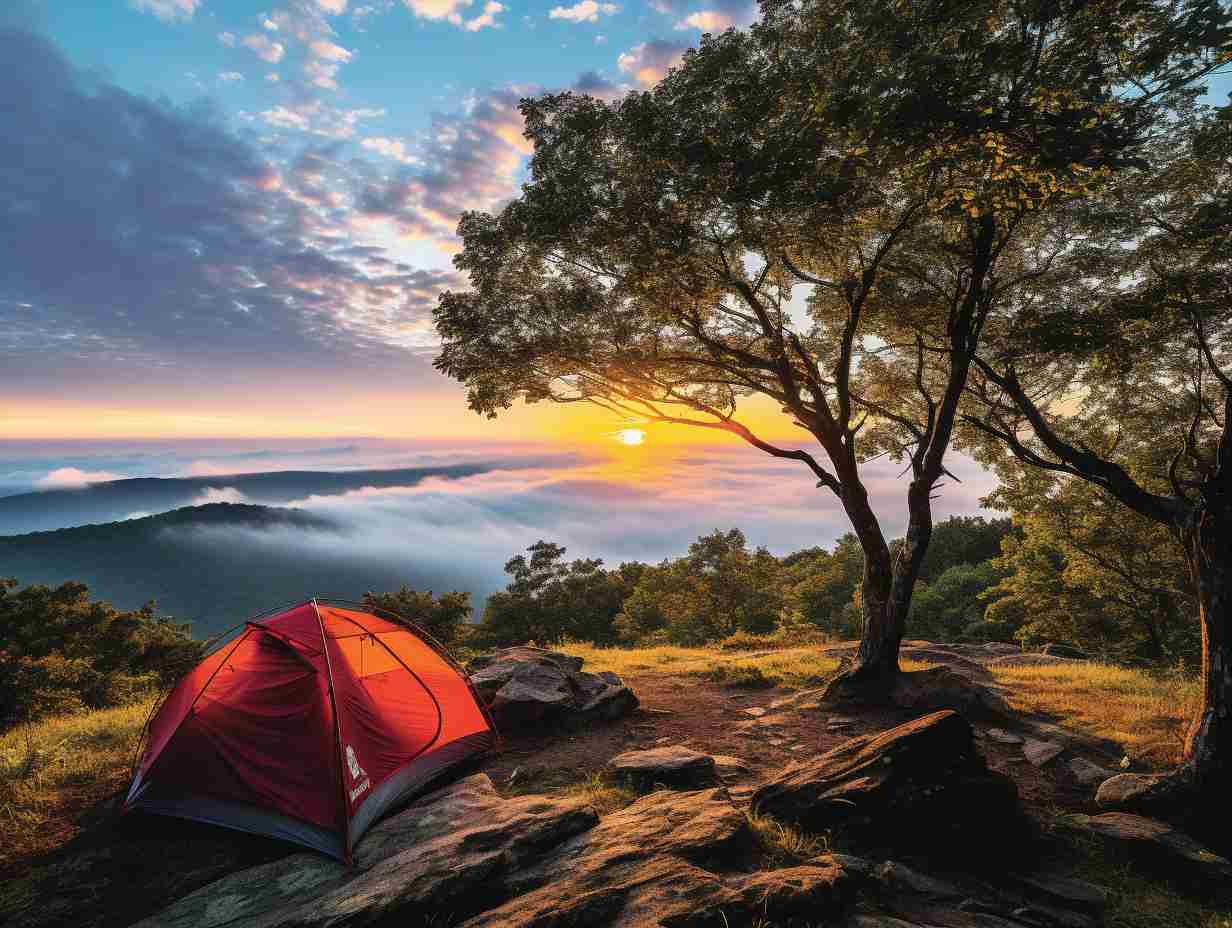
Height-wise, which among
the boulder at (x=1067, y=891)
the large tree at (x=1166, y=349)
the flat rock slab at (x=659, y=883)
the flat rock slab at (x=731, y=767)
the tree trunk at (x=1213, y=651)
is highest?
the large tree at (x=1166, y=349)

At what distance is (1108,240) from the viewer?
39.2 feet

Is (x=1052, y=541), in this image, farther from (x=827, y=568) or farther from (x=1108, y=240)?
(x=827, y=568)

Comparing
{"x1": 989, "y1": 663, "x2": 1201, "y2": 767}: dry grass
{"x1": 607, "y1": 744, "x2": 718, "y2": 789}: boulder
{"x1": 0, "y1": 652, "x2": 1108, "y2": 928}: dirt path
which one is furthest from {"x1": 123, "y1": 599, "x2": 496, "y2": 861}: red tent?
{"x1": 989, "y1": 663, "x2": 1201, "y2": 767}: dry grass

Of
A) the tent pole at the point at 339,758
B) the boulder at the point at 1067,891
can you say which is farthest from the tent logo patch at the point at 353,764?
the boulder at the point at 1067,891

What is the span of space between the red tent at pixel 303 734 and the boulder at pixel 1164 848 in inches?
345

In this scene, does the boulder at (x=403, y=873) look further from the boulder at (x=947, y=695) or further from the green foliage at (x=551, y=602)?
the green foliage at (x=551, y=602)

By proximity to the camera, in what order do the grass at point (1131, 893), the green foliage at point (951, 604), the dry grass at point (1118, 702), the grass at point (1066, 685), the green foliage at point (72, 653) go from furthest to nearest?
1. the green foliage at point (951, 604)
2. the green foliage at point (72, 653)
3. the grass at point (1066, 685)
4. the dry grass at point (1118, 702)
5. the grass at point (1131, 893)

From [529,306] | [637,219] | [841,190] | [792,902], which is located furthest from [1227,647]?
[529,306]

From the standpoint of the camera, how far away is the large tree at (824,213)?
7512 mm

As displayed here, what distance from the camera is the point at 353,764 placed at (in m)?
7.58

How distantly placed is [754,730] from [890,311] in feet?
34.9

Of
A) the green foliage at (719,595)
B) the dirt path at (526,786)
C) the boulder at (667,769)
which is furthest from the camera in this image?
the green foliage at (719,595)

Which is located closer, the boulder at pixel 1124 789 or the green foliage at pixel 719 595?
the boulder at pixel 1124 789

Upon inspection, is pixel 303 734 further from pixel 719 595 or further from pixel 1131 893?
pixel 719 595
